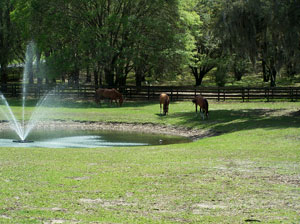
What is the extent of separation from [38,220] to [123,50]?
33050mm

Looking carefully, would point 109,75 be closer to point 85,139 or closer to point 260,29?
point 260,29

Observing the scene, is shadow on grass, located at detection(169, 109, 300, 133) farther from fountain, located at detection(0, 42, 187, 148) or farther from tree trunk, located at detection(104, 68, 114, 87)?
tree trunk, located at detection(104, 68, 114, 87)

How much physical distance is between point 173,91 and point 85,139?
65.5ft

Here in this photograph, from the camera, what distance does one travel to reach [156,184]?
31.9ft

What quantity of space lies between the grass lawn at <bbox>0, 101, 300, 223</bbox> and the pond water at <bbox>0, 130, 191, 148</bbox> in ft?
9.67

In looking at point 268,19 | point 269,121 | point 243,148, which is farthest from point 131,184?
point 268,19

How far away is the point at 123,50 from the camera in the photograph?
39375 millimetres

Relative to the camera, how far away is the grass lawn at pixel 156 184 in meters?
7.48

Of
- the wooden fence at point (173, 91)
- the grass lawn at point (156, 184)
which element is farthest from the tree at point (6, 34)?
the grass lawn at point (156, 184)

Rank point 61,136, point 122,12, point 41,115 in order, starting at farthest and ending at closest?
point 122,12, point 41,115, point 61,136

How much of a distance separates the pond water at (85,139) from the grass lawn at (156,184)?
2948 mm

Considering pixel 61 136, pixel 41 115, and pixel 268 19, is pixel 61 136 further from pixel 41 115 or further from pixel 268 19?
pixel 268 19

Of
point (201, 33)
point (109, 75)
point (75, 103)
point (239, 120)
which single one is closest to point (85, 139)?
point (239, 120)

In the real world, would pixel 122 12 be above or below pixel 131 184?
above
